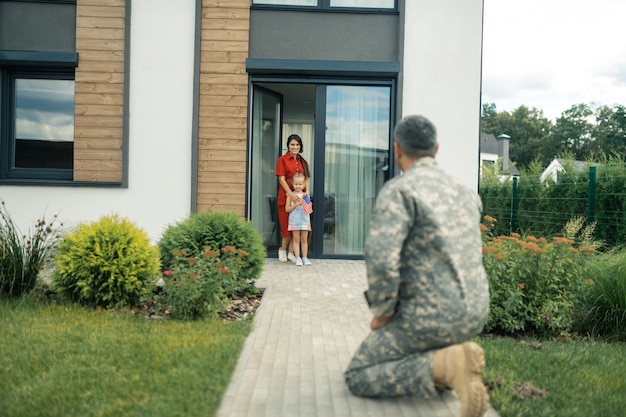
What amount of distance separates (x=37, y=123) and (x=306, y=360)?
25.2 feet

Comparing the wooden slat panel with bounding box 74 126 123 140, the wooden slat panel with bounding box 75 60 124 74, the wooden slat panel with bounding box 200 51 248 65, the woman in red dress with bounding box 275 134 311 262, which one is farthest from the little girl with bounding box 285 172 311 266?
the wooden slat panel with bounding box 75 60 124 74

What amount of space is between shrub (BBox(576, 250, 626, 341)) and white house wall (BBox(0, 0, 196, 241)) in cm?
614

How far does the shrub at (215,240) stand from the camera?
7.43 meters

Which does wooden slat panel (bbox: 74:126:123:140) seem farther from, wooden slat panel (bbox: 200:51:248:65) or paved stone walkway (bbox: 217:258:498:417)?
paved stone walkway (bbox: 217:258:498:417)

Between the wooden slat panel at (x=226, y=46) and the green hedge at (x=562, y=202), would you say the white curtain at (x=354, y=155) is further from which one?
the green hedge at (x=562, y=202)

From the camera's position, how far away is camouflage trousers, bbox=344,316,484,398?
3.74m

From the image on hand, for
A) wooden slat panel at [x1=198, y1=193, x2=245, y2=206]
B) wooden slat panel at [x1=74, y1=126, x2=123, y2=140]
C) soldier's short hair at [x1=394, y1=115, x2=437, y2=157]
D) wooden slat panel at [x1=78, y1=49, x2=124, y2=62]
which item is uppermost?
wooden slat panel at [x1=78, y1=49, x2=124, y2=62]

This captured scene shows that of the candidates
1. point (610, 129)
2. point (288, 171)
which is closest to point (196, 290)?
point (288, 171)

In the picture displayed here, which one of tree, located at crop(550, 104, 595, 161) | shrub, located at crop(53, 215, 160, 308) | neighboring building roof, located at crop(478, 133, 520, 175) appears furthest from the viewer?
neighboring building roof, located at crop(478, 133, 520, 175)

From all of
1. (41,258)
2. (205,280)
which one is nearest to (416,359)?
(205,280)

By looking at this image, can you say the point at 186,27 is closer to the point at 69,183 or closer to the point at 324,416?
the point at 69,183

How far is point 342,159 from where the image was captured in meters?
11.0

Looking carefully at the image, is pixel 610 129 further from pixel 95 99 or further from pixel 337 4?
pixel 95 99

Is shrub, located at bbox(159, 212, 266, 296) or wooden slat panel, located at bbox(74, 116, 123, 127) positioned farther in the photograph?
wooden slat panel, located at bbox(74, 116, 123, 127)
